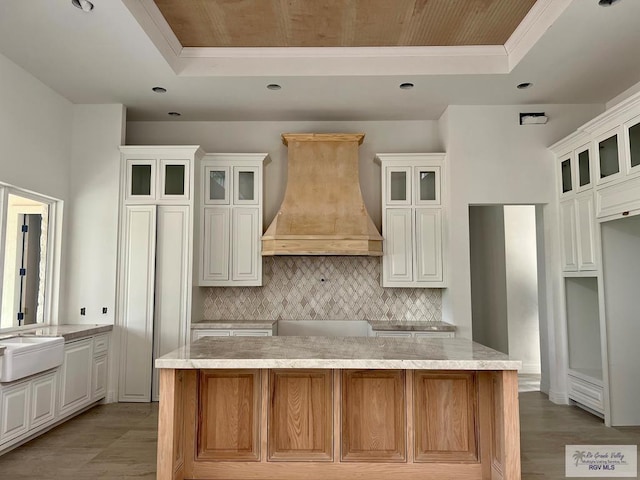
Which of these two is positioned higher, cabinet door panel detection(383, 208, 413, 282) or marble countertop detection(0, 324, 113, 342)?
cabinet door panel detection(383, 208, 413, 282)

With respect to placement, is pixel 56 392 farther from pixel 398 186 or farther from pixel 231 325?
pixel 398 186

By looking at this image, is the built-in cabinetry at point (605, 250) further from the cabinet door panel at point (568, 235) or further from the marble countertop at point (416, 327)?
the marble countertop at point (416, 327)

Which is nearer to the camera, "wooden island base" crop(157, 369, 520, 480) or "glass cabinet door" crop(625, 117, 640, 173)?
"wooden island base" crop(157, 369, 520, 480)

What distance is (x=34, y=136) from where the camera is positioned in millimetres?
4527

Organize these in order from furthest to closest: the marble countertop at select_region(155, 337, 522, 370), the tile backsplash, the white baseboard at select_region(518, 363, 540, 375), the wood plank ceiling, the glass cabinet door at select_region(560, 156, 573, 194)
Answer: the white baseboard at select_region(518, 363, 540, 375) → the tile backsplash → the glass cabinet door at select_region(560, 156, 573, 194) → the wood plank ceiling → the marble countertop at select_region(155, 337, 522, 370)

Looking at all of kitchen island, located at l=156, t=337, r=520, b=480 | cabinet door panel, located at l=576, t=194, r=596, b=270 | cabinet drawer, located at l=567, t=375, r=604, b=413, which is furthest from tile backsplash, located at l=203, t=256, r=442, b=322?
kitchen island, located at l=156, t=337, r=520, b=480

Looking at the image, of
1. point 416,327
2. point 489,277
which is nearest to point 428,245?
point 416,327

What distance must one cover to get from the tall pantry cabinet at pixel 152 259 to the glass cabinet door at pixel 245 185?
49 cm

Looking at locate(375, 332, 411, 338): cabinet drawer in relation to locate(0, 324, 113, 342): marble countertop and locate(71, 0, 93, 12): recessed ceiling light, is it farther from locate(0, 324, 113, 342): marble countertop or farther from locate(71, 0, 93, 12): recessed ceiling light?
locate(71, 0, 93, 12): recessed ceiling light

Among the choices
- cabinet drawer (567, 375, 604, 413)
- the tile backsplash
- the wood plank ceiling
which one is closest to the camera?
the wood plank ceiling

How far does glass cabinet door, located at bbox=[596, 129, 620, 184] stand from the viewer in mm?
4090

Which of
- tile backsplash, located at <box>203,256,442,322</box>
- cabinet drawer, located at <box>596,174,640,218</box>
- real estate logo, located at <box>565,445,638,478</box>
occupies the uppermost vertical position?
cabinet drawer, located at <box>596,174,640,218</box>

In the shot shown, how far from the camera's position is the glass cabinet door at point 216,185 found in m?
5.48

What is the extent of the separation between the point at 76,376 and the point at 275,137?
3.27 m
